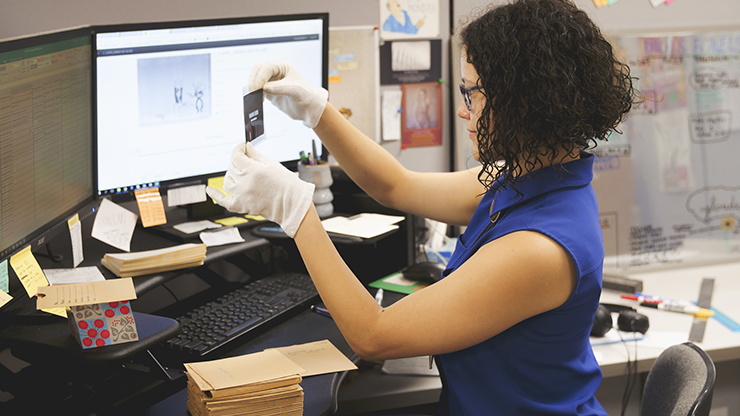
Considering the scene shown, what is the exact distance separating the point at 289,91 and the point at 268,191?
0.87 feet

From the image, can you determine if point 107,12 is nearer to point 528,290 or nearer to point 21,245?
point 21,245

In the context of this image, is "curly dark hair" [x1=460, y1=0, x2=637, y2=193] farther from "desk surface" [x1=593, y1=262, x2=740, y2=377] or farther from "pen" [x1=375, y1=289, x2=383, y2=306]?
"desk surface" [x1=593, y1=262, x2=740, y2=377]

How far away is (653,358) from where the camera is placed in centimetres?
125

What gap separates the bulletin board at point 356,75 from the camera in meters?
1.58

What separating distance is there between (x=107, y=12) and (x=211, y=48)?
0.28 metres

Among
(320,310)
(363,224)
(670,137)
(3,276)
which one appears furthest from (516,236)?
(670,137)

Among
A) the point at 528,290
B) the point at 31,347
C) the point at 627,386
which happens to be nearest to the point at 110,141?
the point at 31,347

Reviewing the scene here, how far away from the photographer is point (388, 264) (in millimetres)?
1447

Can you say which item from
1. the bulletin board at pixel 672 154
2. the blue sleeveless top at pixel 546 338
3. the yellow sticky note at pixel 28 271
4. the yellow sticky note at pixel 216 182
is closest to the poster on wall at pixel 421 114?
the bulletin board at pixel 672 154

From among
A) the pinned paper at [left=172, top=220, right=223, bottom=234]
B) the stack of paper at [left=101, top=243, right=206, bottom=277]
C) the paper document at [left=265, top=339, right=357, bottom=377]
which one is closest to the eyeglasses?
the paper document at [left=265, top=339, right=357, bottom=377]

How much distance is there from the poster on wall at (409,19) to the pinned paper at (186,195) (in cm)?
67

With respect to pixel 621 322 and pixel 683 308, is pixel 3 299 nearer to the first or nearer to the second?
pixel 621 322

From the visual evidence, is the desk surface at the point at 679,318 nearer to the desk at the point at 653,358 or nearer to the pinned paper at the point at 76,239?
the desk at the point at 653,358

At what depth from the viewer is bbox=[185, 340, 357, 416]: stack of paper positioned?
0.78 meters
